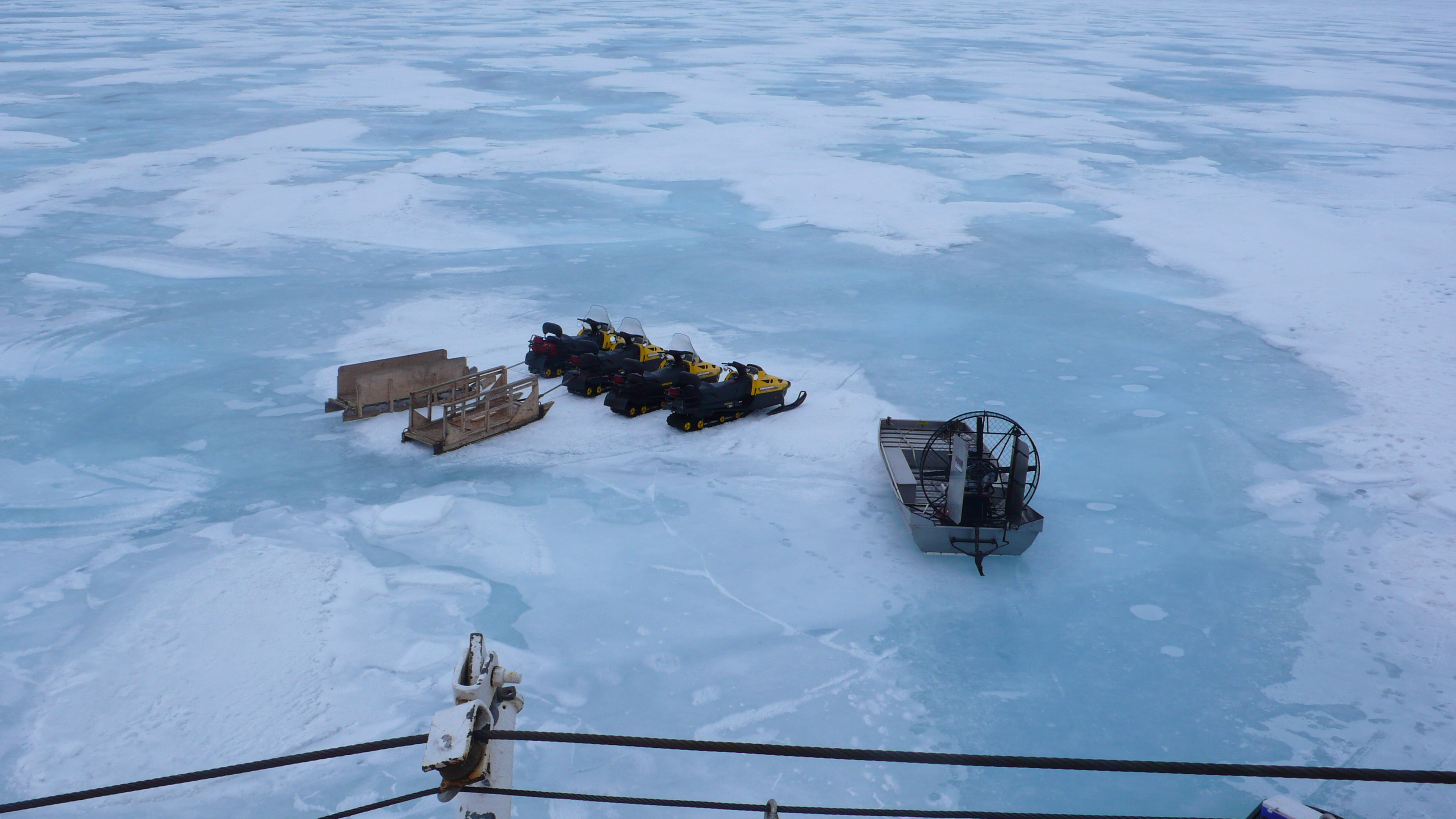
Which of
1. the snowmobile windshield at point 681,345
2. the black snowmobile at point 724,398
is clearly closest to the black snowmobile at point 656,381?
the snowmobile windshield at point 681,345

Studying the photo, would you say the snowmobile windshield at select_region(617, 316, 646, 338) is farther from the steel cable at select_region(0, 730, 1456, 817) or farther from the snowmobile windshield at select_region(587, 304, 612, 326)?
the steel cable at select_region(0, 730, 1456, 817)

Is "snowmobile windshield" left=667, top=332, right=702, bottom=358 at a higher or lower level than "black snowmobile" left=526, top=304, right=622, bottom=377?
higher

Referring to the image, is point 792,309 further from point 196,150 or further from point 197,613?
point 196,150

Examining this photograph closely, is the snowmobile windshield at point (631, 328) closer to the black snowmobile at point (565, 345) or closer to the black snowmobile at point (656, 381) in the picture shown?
the black snowmobile at point (565, 345)

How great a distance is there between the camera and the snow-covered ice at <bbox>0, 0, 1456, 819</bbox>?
227 inches

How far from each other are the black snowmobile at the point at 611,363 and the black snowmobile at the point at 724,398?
58cm

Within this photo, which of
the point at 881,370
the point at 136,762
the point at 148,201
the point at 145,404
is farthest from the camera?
the point at 148,201

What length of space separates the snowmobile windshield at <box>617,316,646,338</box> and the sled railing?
41.8 inches

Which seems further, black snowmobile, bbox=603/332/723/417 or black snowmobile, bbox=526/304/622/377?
black snowmobile, bbox=526/304/622/377

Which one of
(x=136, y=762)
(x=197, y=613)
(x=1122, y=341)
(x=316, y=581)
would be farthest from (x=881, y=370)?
(x=136, y=762)

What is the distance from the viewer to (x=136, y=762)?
212 inches

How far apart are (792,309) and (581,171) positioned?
9.17 m

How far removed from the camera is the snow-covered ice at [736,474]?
227 inches

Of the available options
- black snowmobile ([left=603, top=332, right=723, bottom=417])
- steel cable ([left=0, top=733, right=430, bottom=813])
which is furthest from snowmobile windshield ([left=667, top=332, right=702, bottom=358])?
Result: steel cable ([left=0, top=733, right=430, bottom=813])
